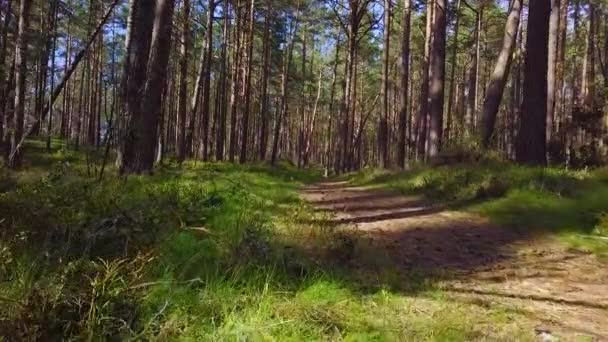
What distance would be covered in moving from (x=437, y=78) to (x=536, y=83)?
4.81 metres

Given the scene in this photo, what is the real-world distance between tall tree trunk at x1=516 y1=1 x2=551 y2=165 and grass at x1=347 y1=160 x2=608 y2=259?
777 mm

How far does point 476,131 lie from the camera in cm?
1178

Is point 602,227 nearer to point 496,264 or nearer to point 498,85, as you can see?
point 496,264

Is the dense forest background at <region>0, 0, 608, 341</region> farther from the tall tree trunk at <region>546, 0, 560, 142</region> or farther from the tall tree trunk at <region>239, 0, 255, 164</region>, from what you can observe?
the tall tree trunk at <region>239, 0, 255, 164</region>

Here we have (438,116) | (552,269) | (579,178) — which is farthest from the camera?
(438,116)

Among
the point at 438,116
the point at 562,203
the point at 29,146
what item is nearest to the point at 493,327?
the point at 562,203

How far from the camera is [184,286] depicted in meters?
3.33

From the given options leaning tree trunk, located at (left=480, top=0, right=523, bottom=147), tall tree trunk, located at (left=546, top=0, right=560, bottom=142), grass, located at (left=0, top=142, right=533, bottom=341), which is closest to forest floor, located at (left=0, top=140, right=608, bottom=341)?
grass, located at (left=0, top=142, right=533, bottom=341)

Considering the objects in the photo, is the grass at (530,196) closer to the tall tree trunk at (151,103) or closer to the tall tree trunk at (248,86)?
the tall tree trunk at (151,103)

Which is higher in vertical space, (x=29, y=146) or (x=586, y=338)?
(x=29, y=146)

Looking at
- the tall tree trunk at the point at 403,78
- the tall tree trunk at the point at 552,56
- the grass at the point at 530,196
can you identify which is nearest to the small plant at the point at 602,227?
the grass at the point at 530,196

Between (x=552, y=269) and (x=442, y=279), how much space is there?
1302mm

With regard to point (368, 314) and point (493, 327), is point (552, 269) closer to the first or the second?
point (493, 327)

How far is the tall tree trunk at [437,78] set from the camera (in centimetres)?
1376
